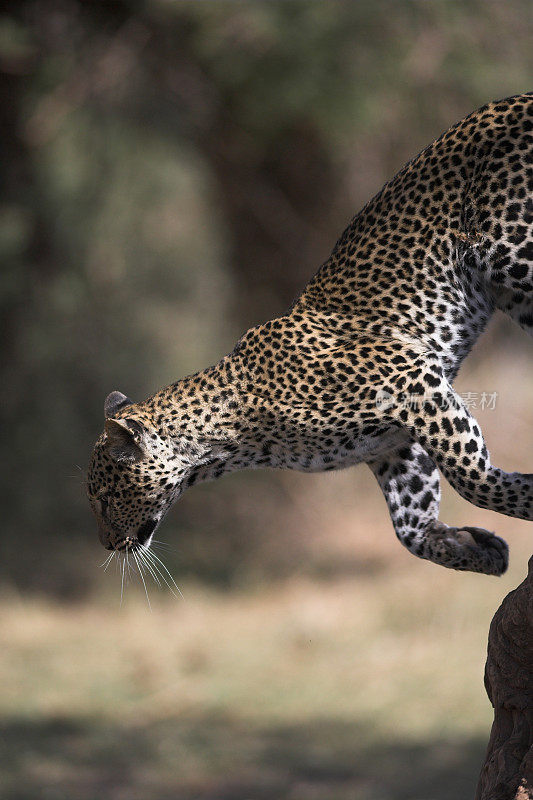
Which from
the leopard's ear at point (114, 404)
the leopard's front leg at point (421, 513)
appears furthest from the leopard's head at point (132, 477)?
the leopard's front leg at point (421, 513)

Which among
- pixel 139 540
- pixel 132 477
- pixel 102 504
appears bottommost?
pixel 139 540

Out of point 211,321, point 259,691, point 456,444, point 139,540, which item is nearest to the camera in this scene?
point 456,444

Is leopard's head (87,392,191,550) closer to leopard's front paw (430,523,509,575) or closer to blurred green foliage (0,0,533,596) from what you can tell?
leopard's front paw (430,523,509,575)

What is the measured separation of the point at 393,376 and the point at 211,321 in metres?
13.7

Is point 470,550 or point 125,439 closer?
point 470,550

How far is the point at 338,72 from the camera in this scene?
19.2 metres

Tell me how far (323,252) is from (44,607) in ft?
25.8

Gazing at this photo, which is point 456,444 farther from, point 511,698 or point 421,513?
point 511,698

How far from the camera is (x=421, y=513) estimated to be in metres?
8.37

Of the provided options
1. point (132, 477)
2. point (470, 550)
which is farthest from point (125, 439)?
point (470, 550)

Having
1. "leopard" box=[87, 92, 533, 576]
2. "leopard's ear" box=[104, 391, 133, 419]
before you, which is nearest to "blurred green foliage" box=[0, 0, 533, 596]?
"leopard's ear" box=[104, 391, 133, 419]

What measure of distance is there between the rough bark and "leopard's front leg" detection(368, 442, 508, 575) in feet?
1.46

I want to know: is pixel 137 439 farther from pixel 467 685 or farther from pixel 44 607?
pixel 44 607

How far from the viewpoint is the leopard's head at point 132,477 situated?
8445mm
